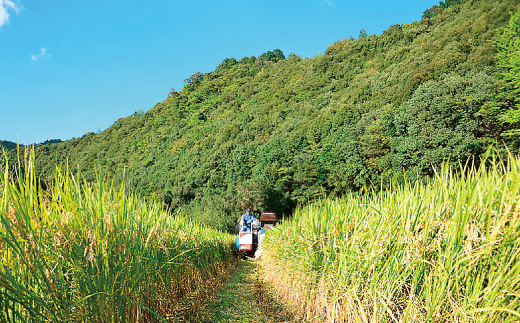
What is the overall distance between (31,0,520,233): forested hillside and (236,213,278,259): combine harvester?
3.51m

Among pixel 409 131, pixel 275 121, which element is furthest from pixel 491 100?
pixel 275 121

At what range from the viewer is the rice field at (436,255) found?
5.06 feet

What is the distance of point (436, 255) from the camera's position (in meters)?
1.89

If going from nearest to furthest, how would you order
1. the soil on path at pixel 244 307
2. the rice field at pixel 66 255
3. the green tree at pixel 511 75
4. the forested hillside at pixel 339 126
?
the rice field at pixel 66 255
the soil on path at pixel 244 307
the green tree at pixel 511 75
the forested hillside at pixel 339 126

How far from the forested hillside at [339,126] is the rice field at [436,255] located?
442 millimetres

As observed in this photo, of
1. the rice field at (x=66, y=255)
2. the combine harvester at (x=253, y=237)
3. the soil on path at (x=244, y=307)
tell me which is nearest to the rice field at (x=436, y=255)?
the soil on path at (x=244, y=307)

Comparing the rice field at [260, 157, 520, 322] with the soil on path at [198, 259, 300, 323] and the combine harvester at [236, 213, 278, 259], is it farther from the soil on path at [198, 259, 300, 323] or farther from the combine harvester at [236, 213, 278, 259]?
the combine harvester at [236, 213, 278, 259]

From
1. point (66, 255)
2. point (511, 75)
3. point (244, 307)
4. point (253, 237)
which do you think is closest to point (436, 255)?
point (66, 255)

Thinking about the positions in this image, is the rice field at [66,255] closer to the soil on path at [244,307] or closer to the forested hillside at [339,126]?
the forested hillside at [339,126]

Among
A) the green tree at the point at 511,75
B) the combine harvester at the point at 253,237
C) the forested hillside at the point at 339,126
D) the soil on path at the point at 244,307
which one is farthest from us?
the forested hillside at the point at 339,126

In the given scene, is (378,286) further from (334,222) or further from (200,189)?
(200,189)

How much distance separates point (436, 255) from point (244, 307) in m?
2.84

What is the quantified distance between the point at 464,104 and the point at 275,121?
2750cm

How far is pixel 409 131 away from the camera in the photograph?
2228cm
